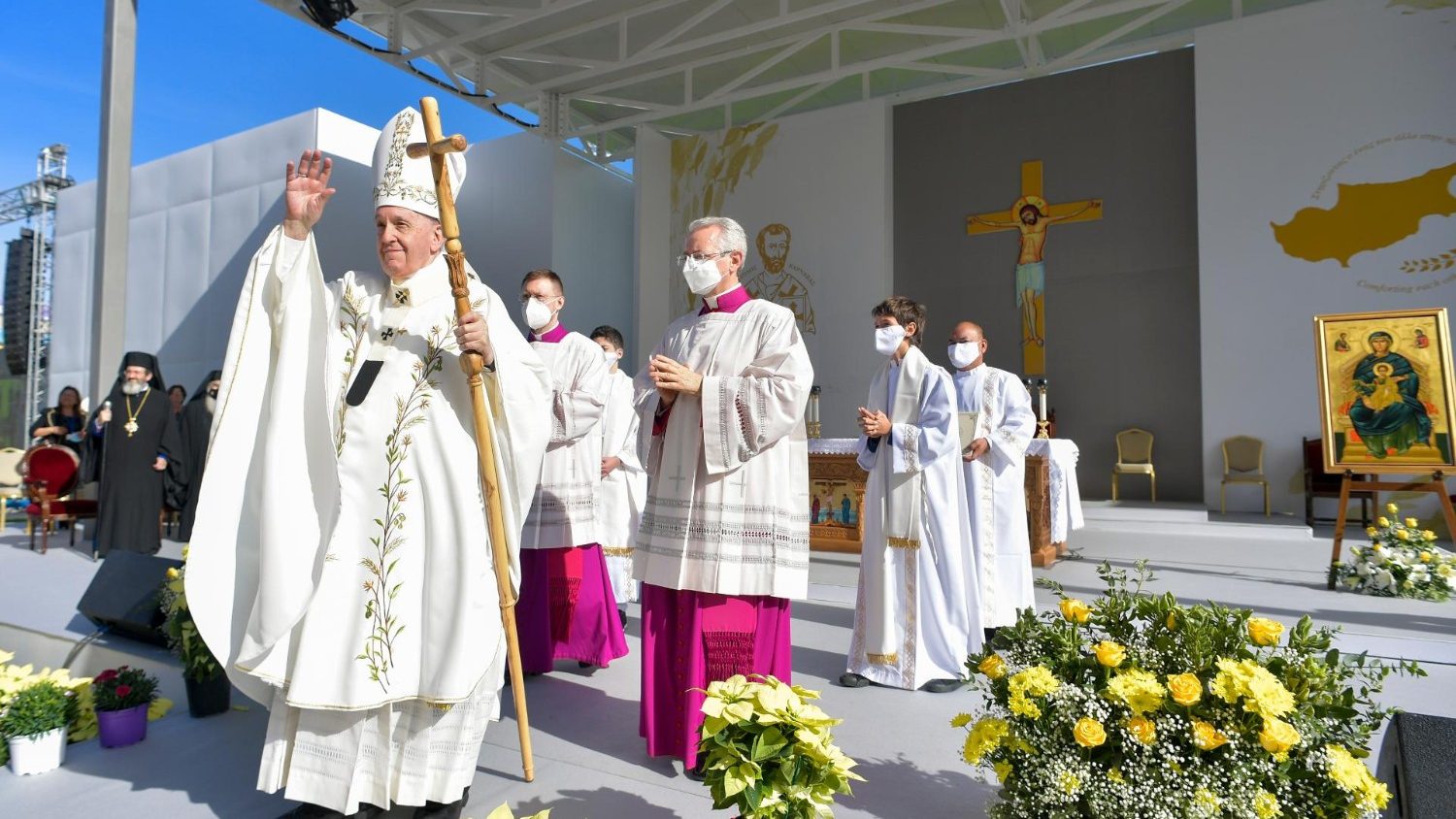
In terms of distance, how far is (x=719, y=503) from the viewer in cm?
293

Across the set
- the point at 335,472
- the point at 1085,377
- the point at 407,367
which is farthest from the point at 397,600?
the point at 1085,377

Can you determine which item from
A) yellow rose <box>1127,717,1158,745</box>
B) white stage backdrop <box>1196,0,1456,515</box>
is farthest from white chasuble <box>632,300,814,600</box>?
white stage backdrop <box>1196,0,1456,515</box>

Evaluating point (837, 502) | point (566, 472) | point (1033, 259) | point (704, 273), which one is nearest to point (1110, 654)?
point (704, 273)

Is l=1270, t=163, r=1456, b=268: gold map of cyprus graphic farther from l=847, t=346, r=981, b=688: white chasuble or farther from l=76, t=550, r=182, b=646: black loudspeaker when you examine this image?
l=76, t=550, r=182, b=646: black loudspeaker

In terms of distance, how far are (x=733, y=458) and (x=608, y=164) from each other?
1434 cm

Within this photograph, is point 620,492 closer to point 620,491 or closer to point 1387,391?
point 620,491

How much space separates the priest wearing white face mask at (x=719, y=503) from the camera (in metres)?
2.86

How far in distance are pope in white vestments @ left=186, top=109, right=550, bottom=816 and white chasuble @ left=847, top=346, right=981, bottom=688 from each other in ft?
6.85

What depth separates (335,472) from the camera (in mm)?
2338

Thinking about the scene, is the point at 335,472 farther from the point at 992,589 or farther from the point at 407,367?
the point at 992,589

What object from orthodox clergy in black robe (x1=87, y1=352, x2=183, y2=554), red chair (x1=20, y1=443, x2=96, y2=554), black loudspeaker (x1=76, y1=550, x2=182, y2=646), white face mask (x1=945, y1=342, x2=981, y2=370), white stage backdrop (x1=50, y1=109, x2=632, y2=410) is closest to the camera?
black loudspeaker (x1=76, y1=550, x2=182, y2=646)

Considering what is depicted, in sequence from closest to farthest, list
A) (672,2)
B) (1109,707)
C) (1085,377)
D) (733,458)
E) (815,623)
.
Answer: (1109,707), (733,458), (815,623), (672,2), (1085,377)

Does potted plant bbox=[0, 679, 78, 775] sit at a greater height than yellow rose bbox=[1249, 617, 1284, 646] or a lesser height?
lesser

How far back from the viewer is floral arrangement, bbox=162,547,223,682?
337 cm
